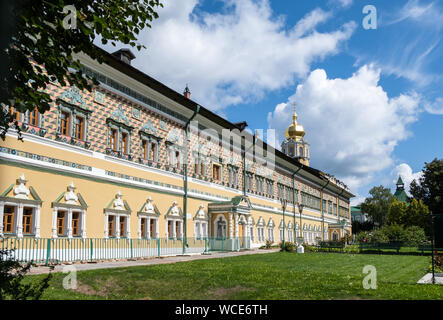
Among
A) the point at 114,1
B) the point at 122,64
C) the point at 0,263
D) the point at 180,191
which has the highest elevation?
the point at 122,64

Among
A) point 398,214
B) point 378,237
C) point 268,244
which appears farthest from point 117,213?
point 398,214

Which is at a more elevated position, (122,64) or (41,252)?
(122,64)

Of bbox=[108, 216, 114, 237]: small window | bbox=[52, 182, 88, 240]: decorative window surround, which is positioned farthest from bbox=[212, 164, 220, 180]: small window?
bbox=[52, 182, 88, 240]: decorative window surround

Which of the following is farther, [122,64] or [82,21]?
[122,64]

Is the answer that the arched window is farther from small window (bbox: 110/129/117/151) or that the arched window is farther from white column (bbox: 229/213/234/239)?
small window (bbox: 110/129/117/151)

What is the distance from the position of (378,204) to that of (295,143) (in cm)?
2048

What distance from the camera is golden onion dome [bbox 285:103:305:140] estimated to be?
69438mm

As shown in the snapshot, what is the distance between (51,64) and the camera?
6711 mm

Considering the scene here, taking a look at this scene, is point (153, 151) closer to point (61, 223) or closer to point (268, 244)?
point (61, 223)

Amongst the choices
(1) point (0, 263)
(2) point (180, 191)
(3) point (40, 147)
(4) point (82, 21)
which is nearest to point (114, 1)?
(4) point (82, 21)

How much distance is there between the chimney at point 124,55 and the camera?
2011cm

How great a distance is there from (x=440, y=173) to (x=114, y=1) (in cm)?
5954

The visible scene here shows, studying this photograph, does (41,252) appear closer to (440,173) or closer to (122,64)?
(122,64)

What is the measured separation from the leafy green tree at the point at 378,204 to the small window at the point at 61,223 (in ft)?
223
